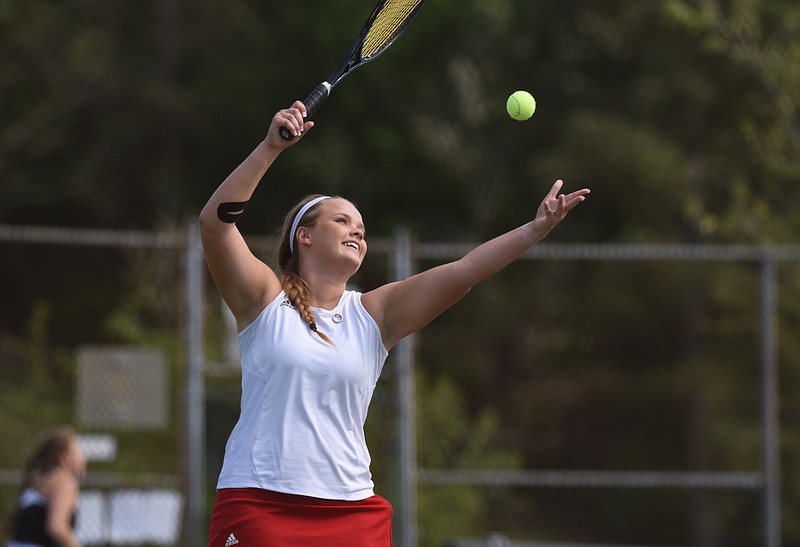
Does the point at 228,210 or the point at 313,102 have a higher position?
the point at 313,102

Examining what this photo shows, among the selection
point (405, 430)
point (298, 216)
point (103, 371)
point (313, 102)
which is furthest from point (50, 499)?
point (313, 102)

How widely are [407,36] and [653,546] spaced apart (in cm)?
1230

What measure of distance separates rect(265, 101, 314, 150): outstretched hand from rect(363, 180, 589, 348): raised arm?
534 millimetres

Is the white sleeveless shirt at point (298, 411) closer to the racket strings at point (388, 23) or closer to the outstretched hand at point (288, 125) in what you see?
the outstretched hand at point (288, 125)

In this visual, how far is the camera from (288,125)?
11.5 feet

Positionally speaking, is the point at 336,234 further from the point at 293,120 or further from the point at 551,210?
the point at 551,210

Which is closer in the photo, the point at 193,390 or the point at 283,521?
the point at 283,521

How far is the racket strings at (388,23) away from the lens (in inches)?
183

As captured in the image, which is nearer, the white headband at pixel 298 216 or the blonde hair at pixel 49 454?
the white headband at pixel 298 216

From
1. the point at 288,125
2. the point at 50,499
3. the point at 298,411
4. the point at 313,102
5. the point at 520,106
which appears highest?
the point at 520,106

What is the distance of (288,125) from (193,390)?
4583 mm

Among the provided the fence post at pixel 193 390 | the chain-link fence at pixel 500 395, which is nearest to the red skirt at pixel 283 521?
the chain-link fence at pixel 500 395

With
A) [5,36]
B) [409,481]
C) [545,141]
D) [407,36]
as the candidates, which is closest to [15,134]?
[5,36]

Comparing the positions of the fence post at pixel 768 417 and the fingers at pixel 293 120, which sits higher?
the fingers at pixel 293 120
